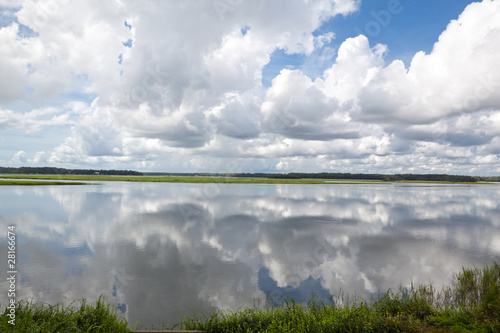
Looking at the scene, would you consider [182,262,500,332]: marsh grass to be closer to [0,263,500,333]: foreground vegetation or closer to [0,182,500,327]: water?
[0,263,500,333]: foreground vegetation

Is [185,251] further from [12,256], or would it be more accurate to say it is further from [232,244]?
[12,256]

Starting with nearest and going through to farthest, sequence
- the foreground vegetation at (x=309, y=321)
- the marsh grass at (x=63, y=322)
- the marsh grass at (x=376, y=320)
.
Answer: the marsh grass at (x=63, y=322), the foreground vegetation at (x=309, y=321), the marsh grass at (x=376, y=320)

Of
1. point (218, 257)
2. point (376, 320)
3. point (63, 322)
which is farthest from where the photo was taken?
point (218, 257)

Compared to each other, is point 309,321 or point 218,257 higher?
point 309,321

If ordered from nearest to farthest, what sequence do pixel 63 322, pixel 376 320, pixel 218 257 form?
pixel 63 322
pixel 376 320
pixel 218 257

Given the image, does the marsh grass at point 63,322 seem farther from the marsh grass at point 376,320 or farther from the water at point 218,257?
the marsh grass at point 376,320

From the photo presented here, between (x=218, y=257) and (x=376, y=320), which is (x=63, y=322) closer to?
(x=376, y=320)

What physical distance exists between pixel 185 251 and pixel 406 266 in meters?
13.9

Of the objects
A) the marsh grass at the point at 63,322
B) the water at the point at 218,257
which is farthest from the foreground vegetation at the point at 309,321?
the water at the point at 218,257

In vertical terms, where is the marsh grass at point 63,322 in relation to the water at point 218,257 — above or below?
above

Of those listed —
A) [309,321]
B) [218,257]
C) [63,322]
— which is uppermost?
[63,322]

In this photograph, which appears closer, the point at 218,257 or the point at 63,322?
the point at 63,322

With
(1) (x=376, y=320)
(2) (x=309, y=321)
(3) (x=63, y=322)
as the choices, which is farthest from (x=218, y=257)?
(1) (x=376, y=320)

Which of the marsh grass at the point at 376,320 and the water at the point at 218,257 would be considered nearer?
the marsh grass at the point at 376,320
